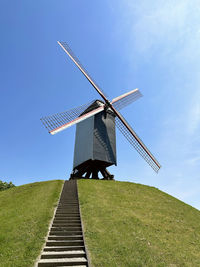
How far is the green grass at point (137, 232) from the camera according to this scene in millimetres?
7527

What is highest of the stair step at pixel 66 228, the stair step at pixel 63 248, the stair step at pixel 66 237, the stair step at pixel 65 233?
the stair step at pixel 66 228

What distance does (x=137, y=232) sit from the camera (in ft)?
32.6

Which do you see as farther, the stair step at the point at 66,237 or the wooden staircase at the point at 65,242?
the stair step at the point at 66,237

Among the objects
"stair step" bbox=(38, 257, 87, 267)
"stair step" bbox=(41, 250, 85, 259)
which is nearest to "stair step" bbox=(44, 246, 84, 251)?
"stair step" bbox=(41, 250, 85, 259)

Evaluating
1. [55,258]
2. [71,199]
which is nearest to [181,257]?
[55,258]

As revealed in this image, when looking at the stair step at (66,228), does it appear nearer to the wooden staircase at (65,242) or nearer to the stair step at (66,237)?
the wooden staircase at (65,242)

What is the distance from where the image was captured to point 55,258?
7.17 metres

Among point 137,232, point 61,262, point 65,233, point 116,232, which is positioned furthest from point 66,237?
point 137,232

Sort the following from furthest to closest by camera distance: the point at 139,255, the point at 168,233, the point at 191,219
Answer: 1. the point at 191,219
2. the point at 168,233
3. the point at 139,255

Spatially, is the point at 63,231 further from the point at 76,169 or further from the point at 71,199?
the point at 76,169

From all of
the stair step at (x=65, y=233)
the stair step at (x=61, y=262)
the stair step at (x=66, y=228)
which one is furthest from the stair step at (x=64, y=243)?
the stair step at (x=66, y=228)

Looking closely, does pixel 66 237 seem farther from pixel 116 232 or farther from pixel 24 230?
pixel 116 232

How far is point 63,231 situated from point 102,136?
1858 centimetres

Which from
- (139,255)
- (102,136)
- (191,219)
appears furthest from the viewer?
(102,136)
